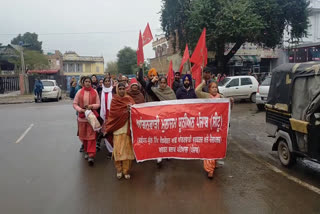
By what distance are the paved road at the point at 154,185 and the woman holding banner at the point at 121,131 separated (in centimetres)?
29

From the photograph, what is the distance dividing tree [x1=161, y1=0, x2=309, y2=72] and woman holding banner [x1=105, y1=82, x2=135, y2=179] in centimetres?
1492

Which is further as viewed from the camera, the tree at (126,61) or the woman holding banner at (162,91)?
the tree at (126,61)

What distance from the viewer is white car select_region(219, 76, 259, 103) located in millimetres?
16141

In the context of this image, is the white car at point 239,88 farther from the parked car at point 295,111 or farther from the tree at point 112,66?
the tree at point 112,66

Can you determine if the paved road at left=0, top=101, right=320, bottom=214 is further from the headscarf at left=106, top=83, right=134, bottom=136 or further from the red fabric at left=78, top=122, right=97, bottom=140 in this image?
the headscarf at left=106, top=83, right=134, bottom=136

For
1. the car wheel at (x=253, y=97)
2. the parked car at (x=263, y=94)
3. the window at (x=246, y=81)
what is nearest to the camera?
the parked car at (x=263, y=94)

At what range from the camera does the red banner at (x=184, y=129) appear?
4.87 meters

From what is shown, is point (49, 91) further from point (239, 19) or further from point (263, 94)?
point (263, 94)

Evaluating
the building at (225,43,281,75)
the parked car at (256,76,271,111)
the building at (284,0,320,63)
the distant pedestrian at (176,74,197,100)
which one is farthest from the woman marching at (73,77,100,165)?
the building at (225,43,281,75)

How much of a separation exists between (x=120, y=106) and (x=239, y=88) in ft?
40.9

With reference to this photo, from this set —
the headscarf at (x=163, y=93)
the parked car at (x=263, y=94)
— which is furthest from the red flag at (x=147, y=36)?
the parked car at (x=263, y=94)

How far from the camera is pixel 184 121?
4.89m

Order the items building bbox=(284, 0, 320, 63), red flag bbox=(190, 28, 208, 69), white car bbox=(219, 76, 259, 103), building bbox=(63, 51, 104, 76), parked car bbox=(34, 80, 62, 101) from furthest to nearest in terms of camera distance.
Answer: building bbox=(63, 51, 104, 76), building bbox=(284, 0, 320, 63), parked car bbox=(34, 80, 62, 101), white car bbox=(219, 76, 259, 103), red flag bbox=(190, 28, 208, 69)

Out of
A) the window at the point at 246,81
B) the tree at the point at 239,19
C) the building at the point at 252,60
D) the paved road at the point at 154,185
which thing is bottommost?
the paved road at the point at 154,185
